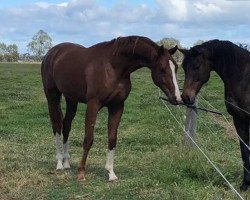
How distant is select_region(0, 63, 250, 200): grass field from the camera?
6129 mm

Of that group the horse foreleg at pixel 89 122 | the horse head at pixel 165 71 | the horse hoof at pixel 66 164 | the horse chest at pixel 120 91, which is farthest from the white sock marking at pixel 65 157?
the horse head at pixel 165 71

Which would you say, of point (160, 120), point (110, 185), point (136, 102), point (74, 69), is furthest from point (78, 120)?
point (110, 185)

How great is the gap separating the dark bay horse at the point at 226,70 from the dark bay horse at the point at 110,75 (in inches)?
17.2

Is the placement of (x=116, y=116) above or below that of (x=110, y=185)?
above

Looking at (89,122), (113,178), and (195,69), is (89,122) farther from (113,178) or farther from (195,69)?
(195,69)

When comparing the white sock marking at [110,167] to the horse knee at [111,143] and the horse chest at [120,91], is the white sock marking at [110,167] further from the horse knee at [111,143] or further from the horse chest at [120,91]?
the horse chest at [120,91]

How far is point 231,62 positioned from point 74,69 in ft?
8.50

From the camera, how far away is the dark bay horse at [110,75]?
21.5ft

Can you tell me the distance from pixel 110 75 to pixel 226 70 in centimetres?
174

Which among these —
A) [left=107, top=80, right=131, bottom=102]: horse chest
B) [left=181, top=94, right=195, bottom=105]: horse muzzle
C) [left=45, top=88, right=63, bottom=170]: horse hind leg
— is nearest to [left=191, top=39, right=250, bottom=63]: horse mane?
[left=181, top=94, right=195, bottom=105]: horse muzzle

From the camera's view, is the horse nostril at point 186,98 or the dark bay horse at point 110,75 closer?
the horse nostril at point 186,98

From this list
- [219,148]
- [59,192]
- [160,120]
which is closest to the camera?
[59,192]

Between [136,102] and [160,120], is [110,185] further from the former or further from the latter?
[136,102]

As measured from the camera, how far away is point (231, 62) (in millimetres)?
5902
